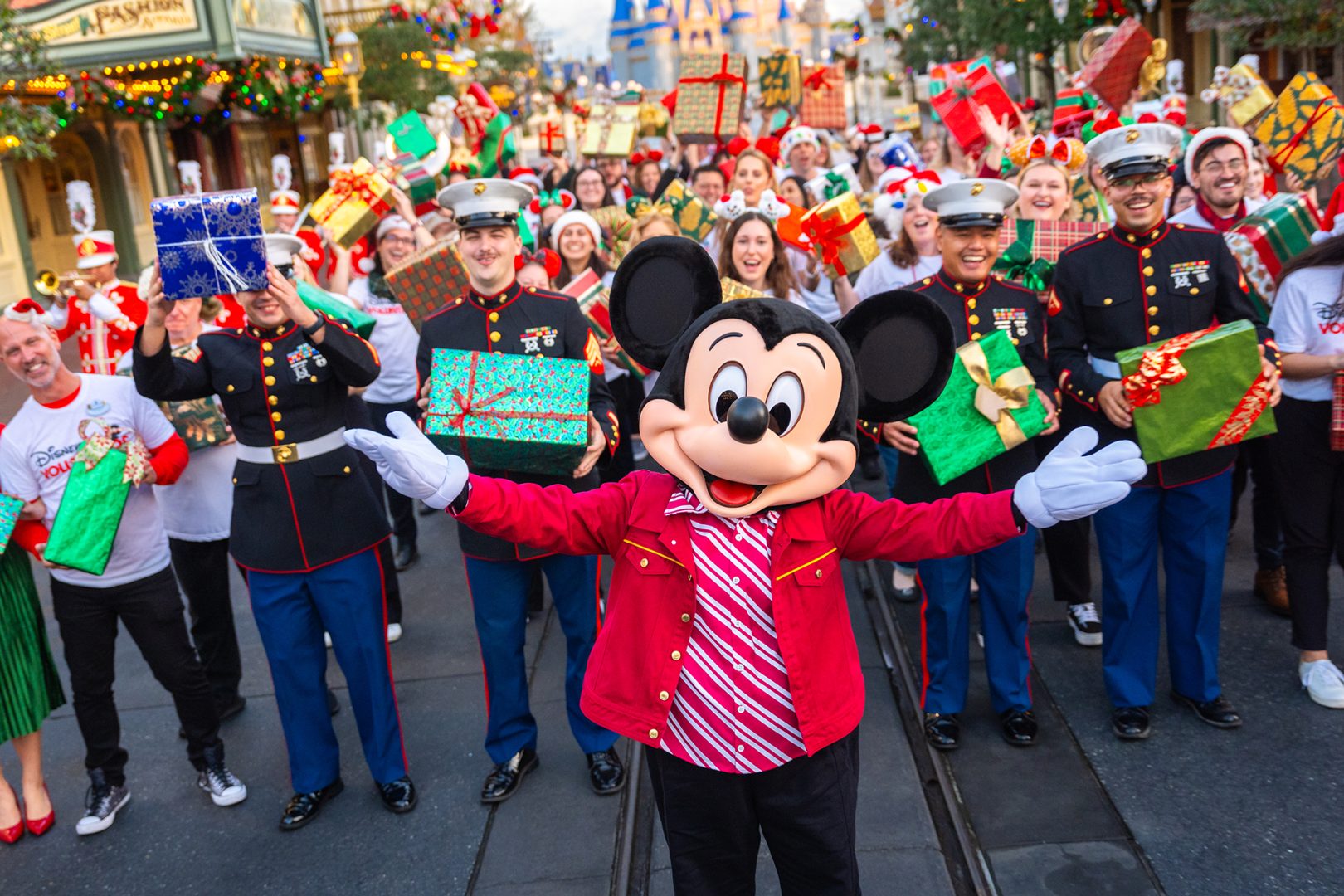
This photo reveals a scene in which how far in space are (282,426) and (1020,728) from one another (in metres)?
2.93

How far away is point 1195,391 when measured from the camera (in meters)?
3.80

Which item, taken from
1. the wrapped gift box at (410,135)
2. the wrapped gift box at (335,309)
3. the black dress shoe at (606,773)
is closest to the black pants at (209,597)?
the wrapped gift box at (335,309)

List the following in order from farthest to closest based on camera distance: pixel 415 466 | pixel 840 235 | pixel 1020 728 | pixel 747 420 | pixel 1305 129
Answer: pixel 840 235, pixel 1305 129, pixel 1020 728, pixel 415 466, pixel 747 420

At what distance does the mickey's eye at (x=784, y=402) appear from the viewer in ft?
8.19

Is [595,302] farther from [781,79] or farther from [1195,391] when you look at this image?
[781,79]

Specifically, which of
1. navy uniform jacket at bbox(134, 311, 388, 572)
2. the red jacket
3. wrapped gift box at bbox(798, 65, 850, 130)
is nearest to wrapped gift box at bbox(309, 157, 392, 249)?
navy uniform jacket at bbox(134, 311, 388, 572)

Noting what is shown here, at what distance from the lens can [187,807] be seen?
427 centimetres

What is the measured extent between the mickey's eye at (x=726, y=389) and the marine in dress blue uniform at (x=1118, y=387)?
201 centimetres

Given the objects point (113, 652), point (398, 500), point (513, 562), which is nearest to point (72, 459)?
point (113, 652)

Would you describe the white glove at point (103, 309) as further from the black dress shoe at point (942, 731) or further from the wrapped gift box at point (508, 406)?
the black dress shoe at point (942, 731)

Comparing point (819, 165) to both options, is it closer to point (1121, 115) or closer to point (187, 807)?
point (1121, 115)

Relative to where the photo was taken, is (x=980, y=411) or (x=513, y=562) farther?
(x=513, y=562)

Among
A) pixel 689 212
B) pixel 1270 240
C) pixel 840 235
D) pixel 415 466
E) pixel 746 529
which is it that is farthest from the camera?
pixel 689 212

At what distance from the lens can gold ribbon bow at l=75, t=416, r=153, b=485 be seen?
395 cm
